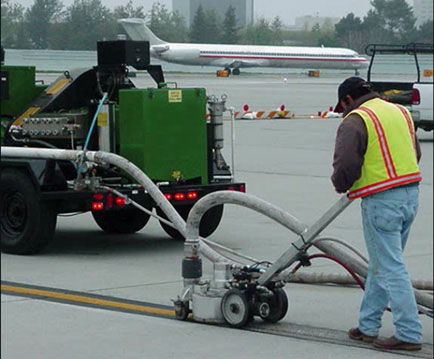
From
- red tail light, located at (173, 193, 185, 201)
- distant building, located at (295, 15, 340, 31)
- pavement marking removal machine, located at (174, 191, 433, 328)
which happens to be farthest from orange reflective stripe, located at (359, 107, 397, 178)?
red tail light, located at (173, 193, 185, 201)

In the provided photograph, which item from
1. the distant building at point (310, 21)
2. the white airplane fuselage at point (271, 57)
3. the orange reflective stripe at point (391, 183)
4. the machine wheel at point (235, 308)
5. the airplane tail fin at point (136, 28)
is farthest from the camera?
the white airplane fuselage at point (271, 57)

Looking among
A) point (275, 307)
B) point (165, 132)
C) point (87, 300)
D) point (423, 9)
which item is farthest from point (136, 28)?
point (423, 9)

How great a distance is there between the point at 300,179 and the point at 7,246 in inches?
297

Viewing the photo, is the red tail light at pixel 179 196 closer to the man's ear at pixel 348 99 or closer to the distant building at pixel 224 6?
the distant building at pixel 224 6

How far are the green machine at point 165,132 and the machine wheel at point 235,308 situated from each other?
10.2 feet

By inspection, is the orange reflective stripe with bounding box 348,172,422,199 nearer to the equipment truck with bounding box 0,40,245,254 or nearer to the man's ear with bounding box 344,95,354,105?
the man's ear with bounding box 344,95,354,105

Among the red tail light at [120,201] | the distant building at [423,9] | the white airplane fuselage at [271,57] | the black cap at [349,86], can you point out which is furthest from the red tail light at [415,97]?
the white airplane fuselage at [271,57]

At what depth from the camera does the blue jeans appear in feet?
20.0

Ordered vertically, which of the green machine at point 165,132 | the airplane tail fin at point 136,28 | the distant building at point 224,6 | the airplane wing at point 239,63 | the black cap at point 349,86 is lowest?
the airplane wing at point 239,63

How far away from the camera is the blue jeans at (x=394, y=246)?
6109mm

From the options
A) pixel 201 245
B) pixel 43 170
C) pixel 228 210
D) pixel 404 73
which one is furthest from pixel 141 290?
pixel 404 73

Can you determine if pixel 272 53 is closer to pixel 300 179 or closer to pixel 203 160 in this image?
pixel 300 179

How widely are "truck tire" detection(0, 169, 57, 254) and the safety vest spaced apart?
4.25m

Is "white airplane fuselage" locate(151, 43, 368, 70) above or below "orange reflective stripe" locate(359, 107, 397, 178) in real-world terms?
below
